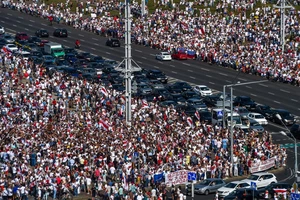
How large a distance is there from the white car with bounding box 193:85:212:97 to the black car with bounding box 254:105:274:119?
802cm

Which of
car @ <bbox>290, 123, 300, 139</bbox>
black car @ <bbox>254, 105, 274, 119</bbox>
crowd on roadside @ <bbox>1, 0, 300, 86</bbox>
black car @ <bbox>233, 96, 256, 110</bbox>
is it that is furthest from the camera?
crowd on roadside @ <bbox>1, 0, 300, 86</bbox>

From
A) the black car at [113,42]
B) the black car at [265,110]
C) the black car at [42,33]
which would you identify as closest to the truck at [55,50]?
the black car at [113,42]

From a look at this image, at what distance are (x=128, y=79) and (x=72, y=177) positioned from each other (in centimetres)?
1505

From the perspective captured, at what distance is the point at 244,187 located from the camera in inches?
3216

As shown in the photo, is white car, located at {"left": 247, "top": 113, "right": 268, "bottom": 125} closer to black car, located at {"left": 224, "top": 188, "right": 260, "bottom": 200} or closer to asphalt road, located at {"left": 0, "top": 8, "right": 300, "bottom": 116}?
asphalt road, located at {"left": 0, "top": 8, "right": 300, "bottom": 116}

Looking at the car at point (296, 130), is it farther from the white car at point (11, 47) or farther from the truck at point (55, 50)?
the white car at point (11, 47)

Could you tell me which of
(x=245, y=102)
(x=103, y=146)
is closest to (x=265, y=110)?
(x=245, y=102)

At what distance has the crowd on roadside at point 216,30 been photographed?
121188 mm

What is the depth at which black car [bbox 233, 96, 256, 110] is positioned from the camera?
350 ft

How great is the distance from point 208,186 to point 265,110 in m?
23.7

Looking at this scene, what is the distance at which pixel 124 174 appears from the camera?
8356 centimetres

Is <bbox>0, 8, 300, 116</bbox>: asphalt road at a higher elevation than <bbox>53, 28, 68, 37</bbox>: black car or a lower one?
lower

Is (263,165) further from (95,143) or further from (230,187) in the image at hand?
(95,143)

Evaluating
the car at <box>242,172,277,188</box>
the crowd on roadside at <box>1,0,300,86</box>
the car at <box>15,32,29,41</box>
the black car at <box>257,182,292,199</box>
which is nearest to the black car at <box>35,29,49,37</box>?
the car at <box>15,32,29,41</box>
